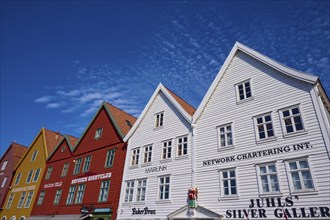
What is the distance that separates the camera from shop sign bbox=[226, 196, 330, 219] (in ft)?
35.4

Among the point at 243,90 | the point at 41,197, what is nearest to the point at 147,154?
the point at 243,90

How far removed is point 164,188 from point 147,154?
376 cm

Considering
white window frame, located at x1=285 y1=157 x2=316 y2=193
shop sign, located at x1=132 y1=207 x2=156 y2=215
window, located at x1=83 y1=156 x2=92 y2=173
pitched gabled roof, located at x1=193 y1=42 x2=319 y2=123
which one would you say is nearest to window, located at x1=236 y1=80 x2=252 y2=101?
pitched gabled roof, located at x1=193 y1=42 x2=319 y2=123

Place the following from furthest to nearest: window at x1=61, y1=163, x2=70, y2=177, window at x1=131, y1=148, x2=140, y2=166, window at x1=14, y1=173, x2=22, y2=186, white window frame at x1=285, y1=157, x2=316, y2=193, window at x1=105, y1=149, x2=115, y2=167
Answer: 1. window at x1=14, y1=173, x2=22, y2=186
2. window at x1=61, y1=163, x2=70, y2=177
3. window at x1=105, y1=149, x2=115, y2=167
4. window at x1=131, y1=148, x2=140, y2=166
5. white window frame at x1=285, y1=157, x2=316, y2=193

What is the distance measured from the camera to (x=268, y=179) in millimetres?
12727

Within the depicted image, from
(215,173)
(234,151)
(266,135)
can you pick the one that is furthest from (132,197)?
(266,135)

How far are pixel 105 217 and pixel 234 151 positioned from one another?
1246 centimetres

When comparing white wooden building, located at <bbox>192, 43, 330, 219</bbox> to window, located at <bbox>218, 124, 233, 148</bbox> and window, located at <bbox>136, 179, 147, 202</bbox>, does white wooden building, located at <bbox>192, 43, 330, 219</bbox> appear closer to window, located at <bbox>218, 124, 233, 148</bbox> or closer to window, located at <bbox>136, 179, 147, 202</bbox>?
window, located at <bbox>218, 124, 233, 148</bbox>

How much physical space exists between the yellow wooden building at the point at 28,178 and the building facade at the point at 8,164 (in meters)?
1.36

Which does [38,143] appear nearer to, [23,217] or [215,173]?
[23,217]

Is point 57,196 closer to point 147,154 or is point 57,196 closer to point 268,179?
point 147,154

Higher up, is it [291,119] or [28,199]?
[291,119]

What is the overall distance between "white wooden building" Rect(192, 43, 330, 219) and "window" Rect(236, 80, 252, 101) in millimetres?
65

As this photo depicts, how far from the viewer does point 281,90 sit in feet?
46.7
